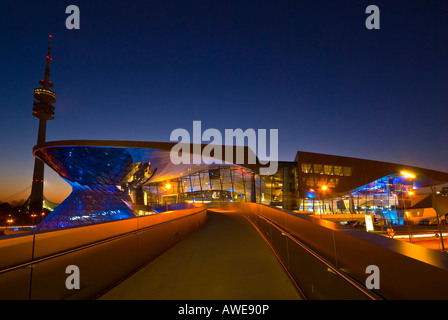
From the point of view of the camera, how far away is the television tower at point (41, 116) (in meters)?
97.4

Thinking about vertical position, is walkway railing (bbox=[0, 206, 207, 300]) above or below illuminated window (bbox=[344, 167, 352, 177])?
below

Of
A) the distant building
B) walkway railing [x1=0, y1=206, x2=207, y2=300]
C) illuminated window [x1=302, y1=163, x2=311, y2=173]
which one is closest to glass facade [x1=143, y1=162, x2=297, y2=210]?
the distant building

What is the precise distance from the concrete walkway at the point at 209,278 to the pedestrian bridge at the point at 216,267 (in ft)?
0.05

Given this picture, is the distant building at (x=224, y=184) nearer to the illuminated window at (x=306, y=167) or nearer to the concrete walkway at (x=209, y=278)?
the illuminated window at (x=306, y=167)

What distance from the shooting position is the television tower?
97375mm

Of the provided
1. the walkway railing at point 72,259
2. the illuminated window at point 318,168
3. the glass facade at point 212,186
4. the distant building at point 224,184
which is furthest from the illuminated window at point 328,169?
the walkway railing at point 72,259

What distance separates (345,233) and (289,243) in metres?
2.56

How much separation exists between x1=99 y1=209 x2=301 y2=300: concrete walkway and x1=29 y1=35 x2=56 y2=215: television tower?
11128 cm

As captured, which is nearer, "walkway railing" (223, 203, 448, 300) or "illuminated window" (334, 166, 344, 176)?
"walkway railing" (223, 203, 448, 300)

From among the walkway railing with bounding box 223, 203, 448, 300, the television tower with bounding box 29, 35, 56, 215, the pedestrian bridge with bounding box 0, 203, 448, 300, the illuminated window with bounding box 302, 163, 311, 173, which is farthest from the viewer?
the television tower with bounding box 29, 35, 56, 215

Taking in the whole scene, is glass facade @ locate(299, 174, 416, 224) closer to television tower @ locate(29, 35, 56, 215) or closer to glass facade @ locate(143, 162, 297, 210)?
glass facade @ locate(143, 162, 297, 210)

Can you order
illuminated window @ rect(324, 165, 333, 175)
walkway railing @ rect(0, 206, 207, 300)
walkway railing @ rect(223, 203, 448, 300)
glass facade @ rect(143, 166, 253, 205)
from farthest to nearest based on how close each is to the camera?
illuminated window @ rect(324, 165, 333, 175) < glass facade @ rect(143, 166, 253, 205) < walkway railing @ rect(0, 206, 207, 300) < walkway railing @ rect(223, 203, 448, 300)

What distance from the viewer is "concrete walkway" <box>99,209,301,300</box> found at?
3920 millimetres
